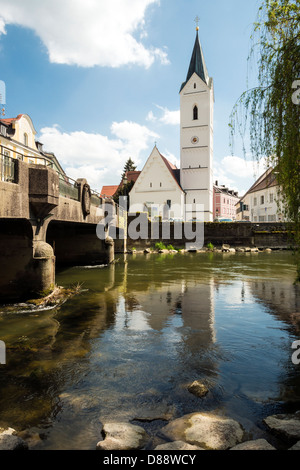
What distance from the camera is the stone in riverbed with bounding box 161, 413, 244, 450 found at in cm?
359

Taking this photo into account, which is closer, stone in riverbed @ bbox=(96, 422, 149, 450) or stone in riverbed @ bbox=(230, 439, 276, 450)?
stone in riverbed @ bbox=(230, 439, 276, 450)

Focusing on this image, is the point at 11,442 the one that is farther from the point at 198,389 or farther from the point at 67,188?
the point at 67,188

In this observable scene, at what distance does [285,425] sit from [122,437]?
192cm

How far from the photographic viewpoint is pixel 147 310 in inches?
419

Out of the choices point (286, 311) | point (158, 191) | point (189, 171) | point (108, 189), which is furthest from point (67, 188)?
point (108, 189)

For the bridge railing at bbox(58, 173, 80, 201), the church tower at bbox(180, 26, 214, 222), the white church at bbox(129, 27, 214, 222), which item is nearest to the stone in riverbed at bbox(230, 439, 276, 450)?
the bridge railing at bbox(58, 173, 80, 201)

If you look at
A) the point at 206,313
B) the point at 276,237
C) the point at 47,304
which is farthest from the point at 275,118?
the point at 276,237

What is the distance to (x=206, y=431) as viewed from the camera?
3770 millimetres

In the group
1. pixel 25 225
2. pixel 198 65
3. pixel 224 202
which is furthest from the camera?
pixel 224 202

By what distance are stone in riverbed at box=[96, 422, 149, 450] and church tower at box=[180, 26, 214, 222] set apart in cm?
6457

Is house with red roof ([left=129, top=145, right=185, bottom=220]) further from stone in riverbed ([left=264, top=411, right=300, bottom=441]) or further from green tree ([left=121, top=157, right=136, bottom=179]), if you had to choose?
stone in riverbed ([left=264, top=411, right=300, bottom=441])

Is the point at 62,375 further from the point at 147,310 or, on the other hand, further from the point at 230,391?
the point at 147,310

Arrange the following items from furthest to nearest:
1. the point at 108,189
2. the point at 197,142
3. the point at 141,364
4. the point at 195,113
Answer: the point at 108,189 < the point at 195,113 < the point at 197,142 < the point at 141,364

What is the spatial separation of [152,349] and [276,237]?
42743 mm
